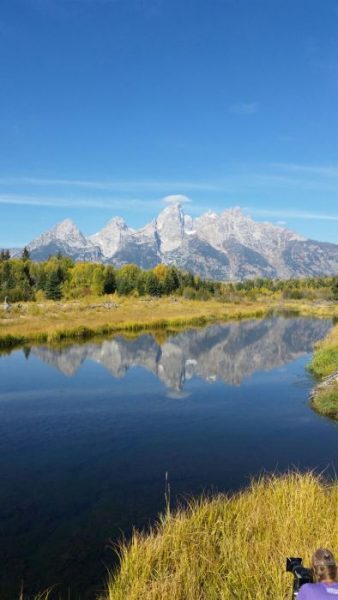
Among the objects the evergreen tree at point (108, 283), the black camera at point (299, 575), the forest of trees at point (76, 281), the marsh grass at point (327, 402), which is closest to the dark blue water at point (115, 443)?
the marsh grass at point (327, 402)

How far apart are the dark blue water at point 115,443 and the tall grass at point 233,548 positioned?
5.56 feet

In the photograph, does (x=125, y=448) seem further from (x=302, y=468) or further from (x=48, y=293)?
(x=48, y=293)

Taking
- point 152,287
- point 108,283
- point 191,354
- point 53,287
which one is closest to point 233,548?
point 191,354

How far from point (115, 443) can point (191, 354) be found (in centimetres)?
2541

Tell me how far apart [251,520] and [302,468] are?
6650 millimetres

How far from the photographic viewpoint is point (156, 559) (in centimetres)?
945

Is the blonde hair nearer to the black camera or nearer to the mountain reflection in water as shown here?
the black camera

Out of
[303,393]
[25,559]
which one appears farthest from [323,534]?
[303,393]

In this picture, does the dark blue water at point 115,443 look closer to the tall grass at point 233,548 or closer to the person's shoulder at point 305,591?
the tall grass at point 233,548

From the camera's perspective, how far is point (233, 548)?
32.1 feet

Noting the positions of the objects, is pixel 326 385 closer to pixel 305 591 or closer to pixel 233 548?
pixel 233 548

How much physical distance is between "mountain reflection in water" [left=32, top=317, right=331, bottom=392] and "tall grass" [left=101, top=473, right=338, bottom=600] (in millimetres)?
19305

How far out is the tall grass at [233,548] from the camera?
329 inches

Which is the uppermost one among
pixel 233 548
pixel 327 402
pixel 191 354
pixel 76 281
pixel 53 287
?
Result: pixel 76 281
